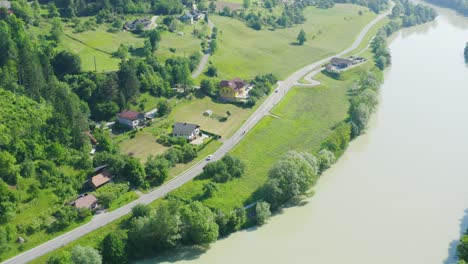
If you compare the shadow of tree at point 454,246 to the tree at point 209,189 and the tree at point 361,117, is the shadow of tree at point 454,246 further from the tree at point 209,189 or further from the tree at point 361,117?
the tree at point 209,189

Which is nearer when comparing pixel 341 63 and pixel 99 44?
pixel 99 44

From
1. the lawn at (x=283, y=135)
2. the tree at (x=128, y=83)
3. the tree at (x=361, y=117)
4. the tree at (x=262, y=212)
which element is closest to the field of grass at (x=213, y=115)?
the lawn at (x=283, y=135)

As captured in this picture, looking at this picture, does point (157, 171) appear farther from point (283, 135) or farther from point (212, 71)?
point (212, 71)

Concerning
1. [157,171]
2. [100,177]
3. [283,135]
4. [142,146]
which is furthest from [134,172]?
[283,135]

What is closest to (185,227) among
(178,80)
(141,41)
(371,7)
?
(178,80)

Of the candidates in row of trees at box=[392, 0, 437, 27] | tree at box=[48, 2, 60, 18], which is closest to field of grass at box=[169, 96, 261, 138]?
tree at box=[48, 2, 60, 18]

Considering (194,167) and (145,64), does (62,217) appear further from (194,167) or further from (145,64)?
(145,64)
